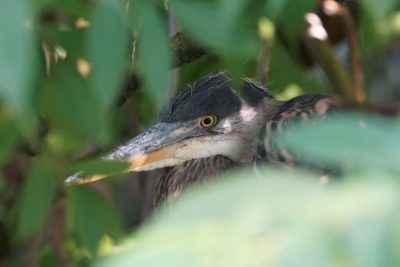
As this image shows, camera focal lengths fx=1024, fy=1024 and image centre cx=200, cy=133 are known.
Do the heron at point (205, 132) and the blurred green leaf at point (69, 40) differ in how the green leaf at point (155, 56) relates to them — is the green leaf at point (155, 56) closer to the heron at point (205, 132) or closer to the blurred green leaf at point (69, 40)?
the blurred green leaf at point (69, 40)

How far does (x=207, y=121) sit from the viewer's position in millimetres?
2625

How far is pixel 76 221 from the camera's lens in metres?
2.36

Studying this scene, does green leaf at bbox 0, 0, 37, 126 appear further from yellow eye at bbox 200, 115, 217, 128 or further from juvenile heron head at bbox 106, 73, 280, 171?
yellow eye at bbox 200, 115, 217, 128

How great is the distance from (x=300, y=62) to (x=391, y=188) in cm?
246

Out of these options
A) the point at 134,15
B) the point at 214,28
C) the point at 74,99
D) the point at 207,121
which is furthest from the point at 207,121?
the point at 214,28

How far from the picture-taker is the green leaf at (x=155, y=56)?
47.1 inches

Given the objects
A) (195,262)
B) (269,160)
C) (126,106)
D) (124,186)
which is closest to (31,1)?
(195,262)

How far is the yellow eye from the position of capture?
103 inches

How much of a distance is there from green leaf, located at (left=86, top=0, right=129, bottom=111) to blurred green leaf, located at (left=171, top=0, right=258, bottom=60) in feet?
0.47

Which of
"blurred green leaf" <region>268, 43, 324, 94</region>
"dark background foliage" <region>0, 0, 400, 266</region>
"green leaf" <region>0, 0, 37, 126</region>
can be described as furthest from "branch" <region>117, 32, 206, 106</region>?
"green leaf" <region>0, 0, 37, 126</region>

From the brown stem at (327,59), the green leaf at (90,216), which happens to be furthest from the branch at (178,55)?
the brown stem at (327,59)

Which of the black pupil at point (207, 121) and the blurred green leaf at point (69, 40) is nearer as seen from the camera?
the blurred green leaf at point (69, 40)

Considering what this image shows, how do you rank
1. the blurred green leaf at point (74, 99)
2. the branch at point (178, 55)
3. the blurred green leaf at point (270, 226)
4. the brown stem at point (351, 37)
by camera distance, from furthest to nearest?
1. the brown stem at point (351, 37)
2. the branch at point (178, 55)
3. the blurred green leaf at point (74, 99)
4. the blurred green leaf at point (270, 226)

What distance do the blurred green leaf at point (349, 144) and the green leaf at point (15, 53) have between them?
260 millimetres
